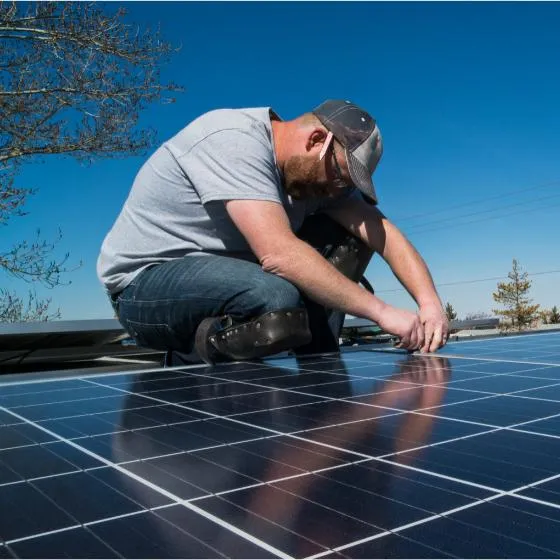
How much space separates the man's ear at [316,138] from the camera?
3.13 m

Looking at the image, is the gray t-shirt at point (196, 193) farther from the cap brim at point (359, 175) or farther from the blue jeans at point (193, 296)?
the cap brim at point (359, 175)

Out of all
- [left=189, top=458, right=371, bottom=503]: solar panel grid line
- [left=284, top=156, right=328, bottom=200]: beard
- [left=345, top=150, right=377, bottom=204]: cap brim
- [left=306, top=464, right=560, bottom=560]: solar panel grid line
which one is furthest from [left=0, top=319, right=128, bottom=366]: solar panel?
[left=306, top=464, right=560, bottom=560]: solar panel grid line

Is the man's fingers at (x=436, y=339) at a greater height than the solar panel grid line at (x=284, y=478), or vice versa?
the man's fingers at (x=436, y=339)

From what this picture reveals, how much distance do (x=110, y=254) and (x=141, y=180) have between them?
450mm

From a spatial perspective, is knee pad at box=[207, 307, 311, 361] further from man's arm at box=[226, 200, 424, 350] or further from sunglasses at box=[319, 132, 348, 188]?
sunglasses at box=[319, 132, 348, 188]

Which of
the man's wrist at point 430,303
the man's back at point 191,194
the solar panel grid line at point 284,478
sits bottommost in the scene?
the solar panel grid line at point 284,478

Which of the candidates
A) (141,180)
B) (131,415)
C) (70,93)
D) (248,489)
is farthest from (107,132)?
(248,489)

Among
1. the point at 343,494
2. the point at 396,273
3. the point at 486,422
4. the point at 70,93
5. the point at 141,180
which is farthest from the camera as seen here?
the point at 70,93

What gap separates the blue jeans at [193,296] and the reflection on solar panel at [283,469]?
2.34ft

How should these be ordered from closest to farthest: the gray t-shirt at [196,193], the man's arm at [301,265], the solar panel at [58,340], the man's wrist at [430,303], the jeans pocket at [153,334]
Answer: the man's arm at [301,265] < the gray t-shirt at [196,193] < the jeans pocket at [153,334] < the man's wrist at [430,303] < the solar panel at [58,340]

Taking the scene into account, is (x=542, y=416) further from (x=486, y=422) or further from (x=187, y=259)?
(x=187, y=259)

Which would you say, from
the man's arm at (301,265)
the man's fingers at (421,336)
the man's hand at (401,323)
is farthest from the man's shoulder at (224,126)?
the man's fingers at (421,336)

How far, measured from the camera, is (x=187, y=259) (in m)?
3.26

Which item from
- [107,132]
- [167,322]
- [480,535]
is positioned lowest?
[480,535]
